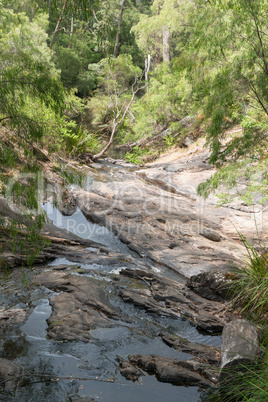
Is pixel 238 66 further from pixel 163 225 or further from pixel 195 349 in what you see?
pixel 195 349

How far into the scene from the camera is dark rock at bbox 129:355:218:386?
3.14 metres

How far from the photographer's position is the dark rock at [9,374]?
2.84m

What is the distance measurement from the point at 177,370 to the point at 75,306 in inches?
63.8

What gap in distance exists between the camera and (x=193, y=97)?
1559 cm

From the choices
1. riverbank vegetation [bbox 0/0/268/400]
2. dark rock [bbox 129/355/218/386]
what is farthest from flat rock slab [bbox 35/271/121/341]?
riverbank vegetation [bbox 0/0/268/400]

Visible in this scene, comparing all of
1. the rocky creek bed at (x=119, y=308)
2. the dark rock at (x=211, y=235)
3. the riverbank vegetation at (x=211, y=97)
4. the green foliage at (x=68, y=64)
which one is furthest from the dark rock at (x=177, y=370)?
the green foliage at (x=68, y=64)

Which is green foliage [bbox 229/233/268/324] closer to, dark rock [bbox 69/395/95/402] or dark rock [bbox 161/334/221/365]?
dark rock [bbox 161/334/221/365]

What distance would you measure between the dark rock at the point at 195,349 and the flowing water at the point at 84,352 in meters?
0.09

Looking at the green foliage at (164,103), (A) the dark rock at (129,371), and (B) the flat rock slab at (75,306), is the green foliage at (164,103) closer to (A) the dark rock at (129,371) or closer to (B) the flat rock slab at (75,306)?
(B) the flat rock slab at (75,306)

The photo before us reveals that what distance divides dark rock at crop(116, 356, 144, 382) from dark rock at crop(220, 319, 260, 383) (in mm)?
826

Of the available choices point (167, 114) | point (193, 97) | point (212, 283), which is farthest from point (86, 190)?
point (167, 114)

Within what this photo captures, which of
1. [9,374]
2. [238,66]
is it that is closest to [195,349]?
[9,374]

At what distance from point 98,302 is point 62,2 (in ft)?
11.8

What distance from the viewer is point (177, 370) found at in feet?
10.5
